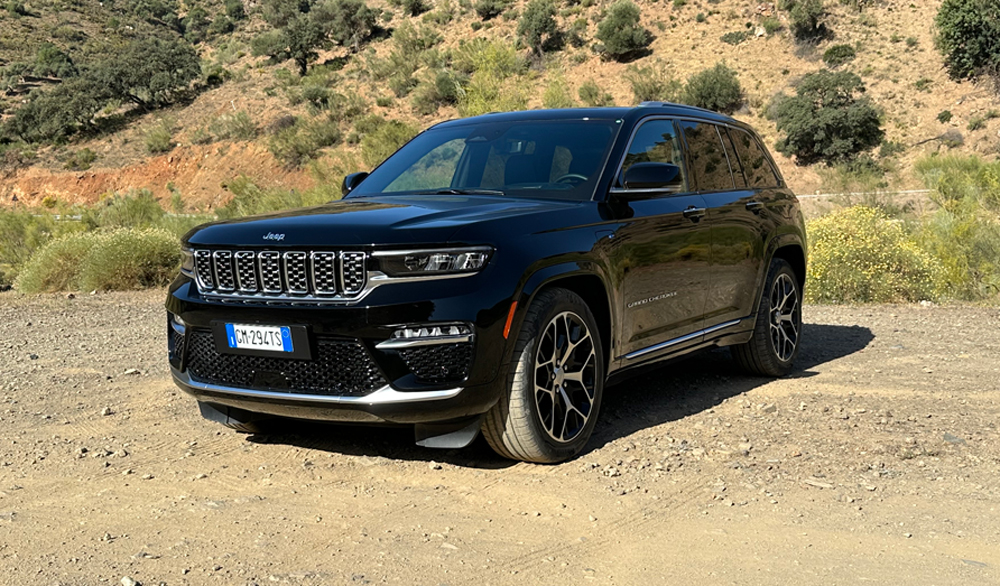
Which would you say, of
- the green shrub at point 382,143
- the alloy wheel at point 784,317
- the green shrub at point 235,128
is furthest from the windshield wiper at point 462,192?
the green shrub at point 235,128

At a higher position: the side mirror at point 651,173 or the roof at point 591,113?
the roof at point 591,113

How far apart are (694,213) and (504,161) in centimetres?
120

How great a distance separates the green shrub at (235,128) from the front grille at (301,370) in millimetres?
46141

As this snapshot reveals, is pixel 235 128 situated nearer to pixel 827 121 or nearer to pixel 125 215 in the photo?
pixel 827 121

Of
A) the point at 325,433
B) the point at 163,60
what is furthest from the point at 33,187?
the point at 325,433

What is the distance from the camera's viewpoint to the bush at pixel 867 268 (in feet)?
40.0

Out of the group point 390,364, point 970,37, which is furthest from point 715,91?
point 390,364

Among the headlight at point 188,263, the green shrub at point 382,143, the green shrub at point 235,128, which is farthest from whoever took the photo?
the green shrub at point 235,128

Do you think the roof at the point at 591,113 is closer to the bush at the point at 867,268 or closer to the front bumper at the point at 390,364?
the front bumper at the point at 390,364

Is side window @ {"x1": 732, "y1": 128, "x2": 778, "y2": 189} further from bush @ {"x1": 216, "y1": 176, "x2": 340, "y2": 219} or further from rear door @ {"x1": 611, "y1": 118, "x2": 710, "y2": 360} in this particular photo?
bush @ {"x1": 216, "y1": 176, "x2": 340, "y2": 219}

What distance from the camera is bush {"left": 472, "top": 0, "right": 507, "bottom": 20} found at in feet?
193

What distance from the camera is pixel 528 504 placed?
4.27 metres

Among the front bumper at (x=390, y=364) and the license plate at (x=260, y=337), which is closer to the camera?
the front bumper at (x=390, y=364)

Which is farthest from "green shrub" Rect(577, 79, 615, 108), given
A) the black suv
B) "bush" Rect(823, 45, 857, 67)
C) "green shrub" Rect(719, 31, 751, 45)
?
the black suv
